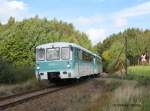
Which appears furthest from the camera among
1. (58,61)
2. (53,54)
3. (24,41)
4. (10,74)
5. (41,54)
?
(24,41)

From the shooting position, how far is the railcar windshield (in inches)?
1210

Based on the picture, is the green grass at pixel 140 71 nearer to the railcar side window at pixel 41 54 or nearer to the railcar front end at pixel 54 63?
the railcar front end at pixel 54 63

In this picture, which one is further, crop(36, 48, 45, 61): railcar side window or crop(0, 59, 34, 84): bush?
crop(0, 59, 34, 84): bush

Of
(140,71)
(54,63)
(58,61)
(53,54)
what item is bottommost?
(140,71)

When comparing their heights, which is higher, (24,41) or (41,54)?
(24,41)

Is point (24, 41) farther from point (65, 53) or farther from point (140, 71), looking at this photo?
point (65, 53)

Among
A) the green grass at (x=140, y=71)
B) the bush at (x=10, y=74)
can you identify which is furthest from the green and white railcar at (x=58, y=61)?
the green grass at (x=140, y=71)

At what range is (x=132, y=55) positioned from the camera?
97375 mm

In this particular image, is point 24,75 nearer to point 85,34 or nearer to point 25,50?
point 25,50

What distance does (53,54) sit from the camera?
Result: 31.0 m

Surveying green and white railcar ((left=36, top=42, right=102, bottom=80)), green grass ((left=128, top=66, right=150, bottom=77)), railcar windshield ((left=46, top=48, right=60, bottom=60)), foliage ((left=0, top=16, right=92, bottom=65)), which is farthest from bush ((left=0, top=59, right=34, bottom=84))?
foliage ((left=0, top=16, right=92, bottom=65))

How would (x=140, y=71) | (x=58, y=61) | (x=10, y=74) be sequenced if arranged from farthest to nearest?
(x=140, y=71) < (x=10, y=74) < (x=58, y=61)

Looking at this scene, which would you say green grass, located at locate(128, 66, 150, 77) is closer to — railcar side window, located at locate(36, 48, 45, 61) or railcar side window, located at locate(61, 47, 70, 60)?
railcar side window, located at locate(61, 47, 70, 60)

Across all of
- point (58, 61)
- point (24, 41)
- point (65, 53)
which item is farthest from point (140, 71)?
point (24, 41)
